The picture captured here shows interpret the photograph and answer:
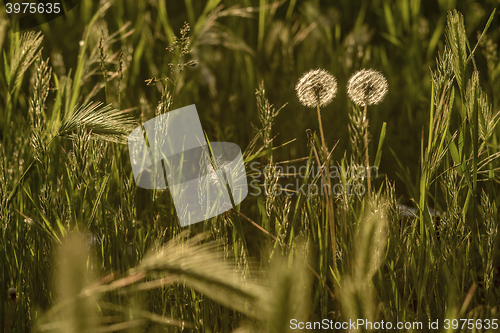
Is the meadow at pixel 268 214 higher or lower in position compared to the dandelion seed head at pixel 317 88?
lower

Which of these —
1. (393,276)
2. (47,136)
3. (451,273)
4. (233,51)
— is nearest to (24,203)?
(47,136)

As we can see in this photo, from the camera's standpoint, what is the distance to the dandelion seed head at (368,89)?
0.80 metres

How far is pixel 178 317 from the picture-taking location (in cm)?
79

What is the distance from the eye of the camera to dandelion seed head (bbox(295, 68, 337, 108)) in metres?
0.81

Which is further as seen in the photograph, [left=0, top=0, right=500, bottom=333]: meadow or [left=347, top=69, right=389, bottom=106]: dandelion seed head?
[left=347, top=69, right=389, bottom=106]: dandelion seed head

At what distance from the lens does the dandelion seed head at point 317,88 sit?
31.9 inches

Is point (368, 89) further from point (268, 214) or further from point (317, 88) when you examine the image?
point (268, 214)

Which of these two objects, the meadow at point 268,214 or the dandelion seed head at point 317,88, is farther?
the dandelion seed head at point 317,88

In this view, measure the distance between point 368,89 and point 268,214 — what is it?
32 centimetres

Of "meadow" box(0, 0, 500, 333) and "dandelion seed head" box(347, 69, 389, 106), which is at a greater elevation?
"dandelion seed head" box(347, 69, 389, 106)

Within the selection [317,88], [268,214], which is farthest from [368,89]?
[268,214]

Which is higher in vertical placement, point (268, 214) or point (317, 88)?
point (317, 88)

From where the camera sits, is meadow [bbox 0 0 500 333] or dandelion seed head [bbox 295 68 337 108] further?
dandelion seed head [bbox 295 68 337 108]

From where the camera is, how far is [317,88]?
2.65 ft
